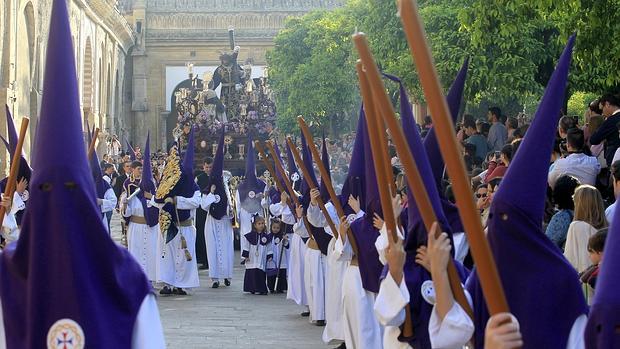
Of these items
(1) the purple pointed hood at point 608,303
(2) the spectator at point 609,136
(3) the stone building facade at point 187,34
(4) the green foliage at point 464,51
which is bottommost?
(1) the purple pointed hood at point 608,303

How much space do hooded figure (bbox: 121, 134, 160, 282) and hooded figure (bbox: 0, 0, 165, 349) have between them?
11416 millimetres

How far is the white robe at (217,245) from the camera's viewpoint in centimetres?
1733

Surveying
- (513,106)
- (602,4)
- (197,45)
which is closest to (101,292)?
(602,4)

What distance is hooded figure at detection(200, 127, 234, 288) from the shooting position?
57.0 feet

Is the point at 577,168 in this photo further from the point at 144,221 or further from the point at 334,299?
the point at 144,221

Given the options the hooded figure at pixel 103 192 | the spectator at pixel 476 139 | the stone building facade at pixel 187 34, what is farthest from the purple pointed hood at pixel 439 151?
the stone building facade at pixel 187 34

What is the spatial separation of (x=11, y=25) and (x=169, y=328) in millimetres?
17216

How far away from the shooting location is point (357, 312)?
29.9ft

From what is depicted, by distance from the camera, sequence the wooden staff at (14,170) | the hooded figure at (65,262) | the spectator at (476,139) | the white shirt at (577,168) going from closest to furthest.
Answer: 1. the hooded figure at (65,262)
2. the wooden staff at (14,170)
3. the white shirt at (577,168)
4. the spectator at (476,139)

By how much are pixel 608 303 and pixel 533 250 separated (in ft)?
3.65

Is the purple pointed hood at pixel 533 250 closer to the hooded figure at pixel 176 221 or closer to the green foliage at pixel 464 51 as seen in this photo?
the green foliage at pixel 464 51

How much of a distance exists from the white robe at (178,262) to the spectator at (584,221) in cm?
928

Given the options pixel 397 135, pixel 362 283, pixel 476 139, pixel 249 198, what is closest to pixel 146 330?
pixel 397 135

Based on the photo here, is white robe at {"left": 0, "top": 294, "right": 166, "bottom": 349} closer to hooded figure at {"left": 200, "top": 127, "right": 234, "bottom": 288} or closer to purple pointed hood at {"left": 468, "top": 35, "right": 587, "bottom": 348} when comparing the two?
purple pointed hood at {"left": 468, "top": 35, "right": 587, "bottom": 348}
